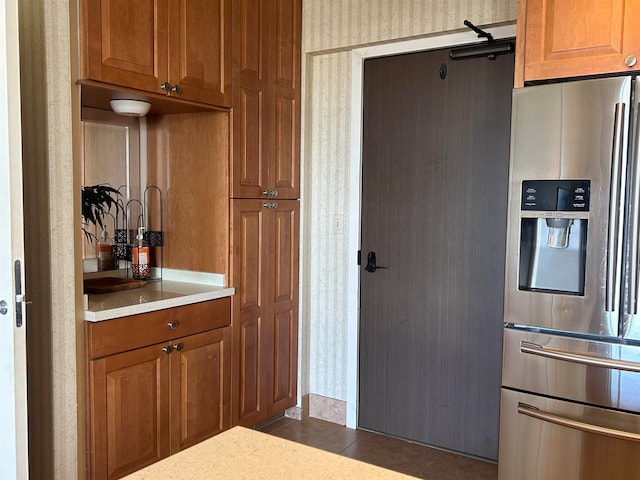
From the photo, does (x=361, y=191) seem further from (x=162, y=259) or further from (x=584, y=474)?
(x=584, y=474)

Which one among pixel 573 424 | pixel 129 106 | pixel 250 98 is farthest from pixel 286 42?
pixel 573 424

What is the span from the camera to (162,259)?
3291mm

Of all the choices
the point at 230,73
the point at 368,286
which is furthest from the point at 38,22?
the point at 368,286

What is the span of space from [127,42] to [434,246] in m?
1.77

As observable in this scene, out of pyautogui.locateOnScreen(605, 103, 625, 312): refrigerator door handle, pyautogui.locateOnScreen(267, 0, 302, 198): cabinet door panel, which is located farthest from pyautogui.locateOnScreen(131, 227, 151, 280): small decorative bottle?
pyautogui.locateOnScreen(605, 103, 625, 312): refrigerator door handle

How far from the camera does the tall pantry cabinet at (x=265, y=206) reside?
→ 3.09m

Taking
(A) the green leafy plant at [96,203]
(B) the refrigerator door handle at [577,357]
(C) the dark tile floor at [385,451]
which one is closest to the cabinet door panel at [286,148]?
(A) the green leafy plant at [96,203]

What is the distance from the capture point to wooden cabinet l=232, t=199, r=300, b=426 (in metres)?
3.13

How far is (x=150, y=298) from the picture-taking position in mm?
2699

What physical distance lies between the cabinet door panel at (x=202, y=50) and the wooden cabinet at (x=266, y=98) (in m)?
0.08

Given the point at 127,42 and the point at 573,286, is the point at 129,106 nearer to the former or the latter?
the point at 127,42

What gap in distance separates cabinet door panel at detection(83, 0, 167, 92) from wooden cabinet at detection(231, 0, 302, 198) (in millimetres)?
492

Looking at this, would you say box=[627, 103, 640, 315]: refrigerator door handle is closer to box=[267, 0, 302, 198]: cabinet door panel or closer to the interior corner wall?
box=[267, 0, 302, 198]: cabinet door panel

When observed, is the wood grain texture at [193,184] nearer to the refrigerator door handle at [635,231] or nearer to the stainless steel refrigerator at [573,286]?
the stainless steel refrigerator at [573,286]
